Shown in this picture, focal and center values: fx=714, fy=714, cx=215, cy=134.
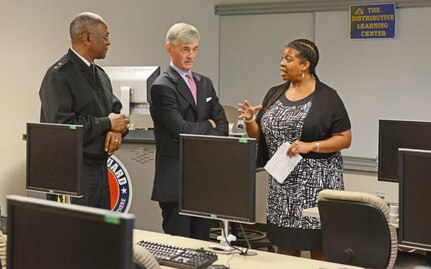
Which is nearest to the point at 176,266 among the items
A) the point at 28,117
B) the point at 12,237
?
the point at 12,237

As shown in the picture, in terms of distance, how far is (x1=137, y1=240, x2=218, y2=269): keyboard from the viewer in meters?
2.72

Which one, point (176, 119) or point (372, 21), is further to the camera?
point (372, 21)

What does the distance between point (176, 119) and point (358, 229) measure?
113cm

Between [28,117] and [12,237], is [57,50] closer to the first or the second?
[28,117]

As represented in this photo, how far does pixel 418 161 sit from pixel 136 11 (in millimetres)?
4308

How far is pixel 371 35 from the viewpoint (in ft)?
20.2

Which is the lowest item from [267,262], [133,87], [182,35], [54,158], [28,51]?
[267,262]

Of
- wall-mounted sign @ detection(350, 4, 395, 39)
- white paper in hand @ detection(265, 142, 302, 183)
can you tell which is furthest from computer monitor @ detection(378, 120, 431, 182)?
wall-mounted sign @ detection(350, 4, 395, 39)

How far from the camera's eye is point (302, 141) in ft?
12.9

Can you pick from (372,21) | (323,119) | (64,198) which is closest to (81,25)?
(64,198)

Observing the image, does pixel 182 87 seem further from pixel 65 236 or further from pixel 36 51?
pixel 36 51

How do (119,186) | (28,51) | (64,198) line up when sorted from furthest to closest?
(28,51) → (119,186) → (64,198)

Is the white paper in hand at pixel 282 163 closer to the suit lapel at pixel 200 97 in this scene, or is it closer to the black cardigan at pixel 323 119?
the black cardigan at pixel 323 119

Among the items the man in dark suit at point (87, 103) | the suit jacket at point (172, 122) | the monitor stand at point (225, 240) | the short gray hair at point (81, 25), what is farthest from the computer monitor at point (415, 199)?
the short gray hair at point (81, 25)
